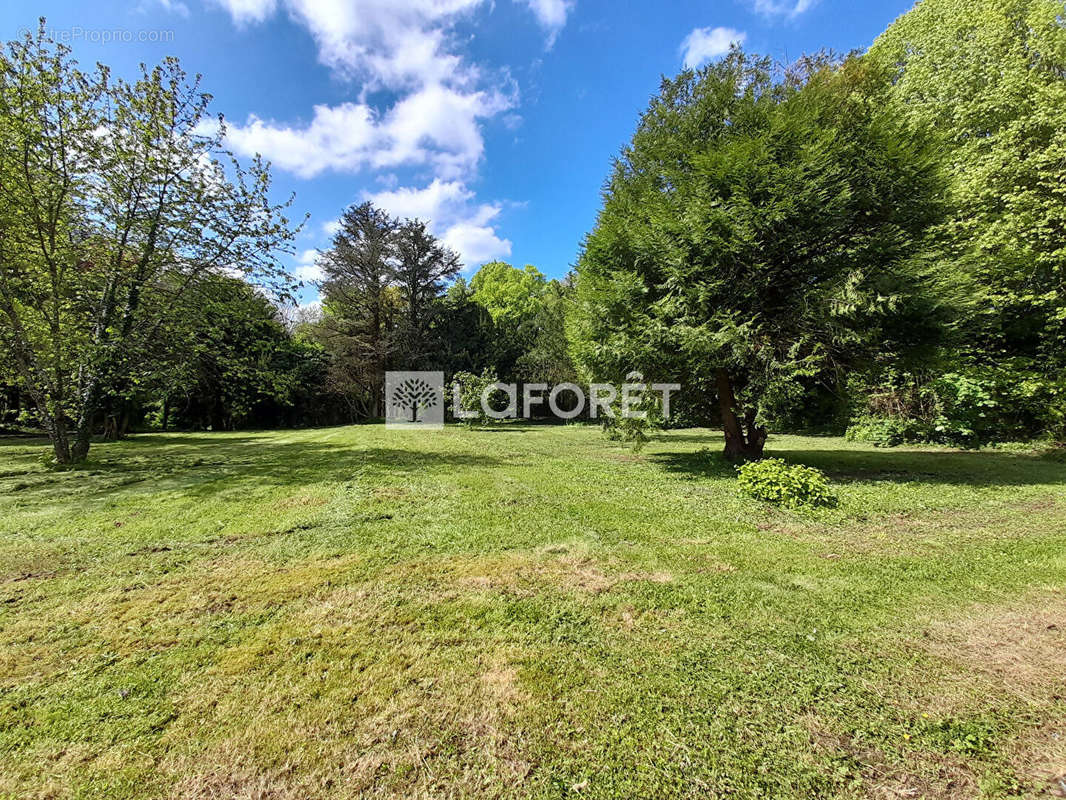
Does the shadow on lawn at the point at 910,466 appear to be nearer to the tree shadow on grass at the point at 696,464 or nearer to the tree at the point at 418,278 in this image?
the tree shadow on grass at the point at 696,464

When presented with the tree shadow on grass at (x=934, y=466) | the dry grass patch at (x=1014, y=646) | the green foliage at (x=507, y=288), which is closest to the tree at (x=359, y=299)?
the green foliage at (x=507, y=288)

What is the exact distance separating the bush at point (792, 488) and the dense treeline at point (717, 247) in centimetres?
158

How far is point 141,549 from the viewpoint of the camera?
416 cm

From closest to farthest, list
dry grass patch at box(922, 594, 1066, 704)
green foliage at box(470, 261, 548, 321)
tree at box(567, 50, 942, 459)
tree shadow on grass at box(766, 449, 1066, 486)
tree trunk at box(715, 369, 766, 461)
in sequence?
dry grass patch at box(922, 594, 1066, 704)
tree at box(567, 50, 942, 459)
tree shadow on grass at box(766, 449, 1066, 486)
tree trunk at box(715, 369, 766, 461)
green foliage at box(470, 261, 548, 321)

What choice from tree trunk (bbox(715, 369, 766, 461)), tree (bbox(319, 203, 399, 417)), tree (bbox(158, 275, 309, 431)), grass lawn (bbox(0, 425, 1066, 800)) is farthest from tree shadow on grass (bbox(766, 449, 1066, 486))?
tree (bbox(319, 203, 399, 417))

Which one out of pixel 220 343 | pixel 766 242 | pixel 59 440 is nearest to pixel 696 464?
pixel 766 242

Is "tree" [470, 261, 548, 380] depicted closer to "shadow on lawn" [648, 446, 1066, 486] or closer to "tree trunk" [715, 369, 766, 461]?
"shadow on lawn" [648, 446, 1066, 486]

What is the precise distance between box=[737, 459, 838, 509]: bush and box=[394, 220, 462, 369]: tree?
22.9 m

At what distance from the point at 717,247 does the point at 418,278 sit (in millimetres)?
22717

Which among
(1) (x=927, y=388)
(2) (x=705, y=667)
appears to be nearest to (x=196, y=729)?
(2) (x=705, y=667)

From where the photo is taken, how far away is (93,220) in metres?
8.70

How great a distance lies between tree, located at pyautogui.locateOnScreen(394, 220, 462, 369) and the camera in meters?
26.1

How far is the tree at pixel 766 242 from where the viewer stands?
720 centimetres

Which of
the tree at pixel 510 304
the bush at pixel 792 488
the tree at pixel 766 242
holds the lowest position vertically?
the bush at pixel 792 488
